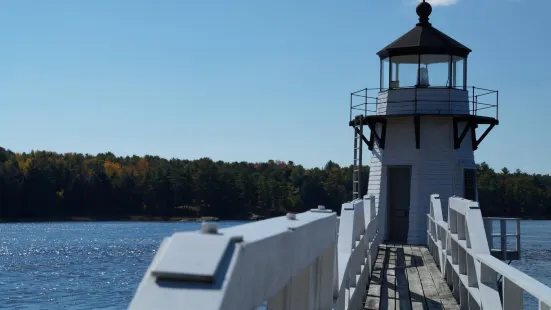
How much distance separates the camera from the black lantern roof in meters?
20.8

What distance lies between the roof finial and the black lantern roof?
0.81ft

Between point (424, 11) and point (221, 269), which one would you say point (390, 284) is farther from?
point (424, 11)

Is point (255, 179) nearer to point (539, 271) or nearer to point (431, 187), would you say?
point (539, 271)

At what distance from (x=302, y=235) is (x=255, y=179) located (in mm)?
124132

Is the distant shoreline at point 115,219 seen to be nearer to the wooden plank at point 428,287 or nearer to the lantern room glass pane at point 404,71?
the lantern room glass pane at point 404,71

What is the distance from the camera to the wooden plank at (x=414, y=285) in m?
9.90

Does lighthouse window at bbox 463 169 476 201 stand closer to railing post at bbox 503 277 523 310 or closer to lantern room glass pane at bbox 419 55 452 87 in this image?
lantern room glass pane at bbox 419 55 452 87

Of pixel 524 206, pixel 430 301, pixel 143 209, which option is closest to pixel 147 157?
pixel 143 209

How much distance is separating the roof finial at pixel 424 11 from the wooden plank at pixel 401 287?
875 centimetres

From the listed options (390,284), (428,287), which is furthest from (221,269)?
(390,284)

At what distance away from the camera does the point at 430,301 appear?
10.1 meters

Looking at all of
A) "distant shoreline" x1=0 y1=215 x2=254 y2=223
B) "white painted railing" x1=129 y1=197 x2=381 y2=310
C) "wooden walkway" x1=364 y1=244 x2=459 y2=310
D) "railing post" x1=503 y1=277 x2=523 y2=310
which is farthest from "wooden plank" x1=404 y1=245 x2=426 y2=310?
"distant shoreline" x1=0 y1=215 x2=254 y2=223

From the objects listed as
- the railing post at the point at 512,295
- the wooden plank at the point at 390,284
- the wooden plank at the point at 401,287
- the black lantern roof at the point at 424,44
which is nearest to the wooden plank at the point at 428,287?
the wooden plank at the point at 401,287

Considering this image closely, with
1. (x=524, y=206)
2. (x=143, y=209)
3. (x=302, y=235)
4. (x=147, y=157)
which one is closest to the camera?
(x=302, y=235)
